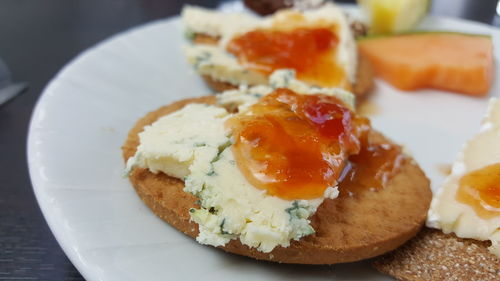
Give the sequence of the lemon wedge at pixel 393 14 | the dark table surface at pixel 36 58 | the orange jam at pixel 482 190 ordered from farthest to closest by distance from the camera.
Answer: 1. the lemon wedge at pixel 393 14
2. the dark table surface at pixel 36 58
3. the orange jam at pixel 482 190

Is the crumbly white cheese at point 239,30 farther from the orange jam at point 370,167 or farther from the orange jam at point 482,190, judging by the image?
the orange jam at point 482,190

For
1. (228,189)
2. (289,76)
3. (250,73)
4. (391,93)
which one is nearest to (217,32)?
(250,73)

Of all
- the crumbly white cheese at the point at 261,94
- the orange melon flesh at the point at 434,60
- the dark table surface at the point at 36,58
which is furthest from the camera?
the orange melon flesh at the point at 434,60

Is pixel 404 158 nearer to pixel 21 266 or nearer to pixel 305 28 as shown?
pixel 305 28

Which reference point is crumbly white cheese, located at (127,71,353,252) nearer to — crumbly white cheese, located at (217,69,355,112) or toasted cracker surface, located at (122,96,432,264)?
toasted cracker surface, located at (122,96,432,264)

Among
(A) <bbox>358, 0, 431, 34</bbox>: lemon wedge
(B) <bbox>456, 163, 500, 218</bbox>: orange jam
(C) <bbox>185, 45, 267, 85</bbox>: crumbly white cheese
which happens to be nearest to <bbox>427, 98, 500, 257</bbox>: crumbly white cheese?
(B) <bbox>456, 163, 500, 218</bbox>: orange jam

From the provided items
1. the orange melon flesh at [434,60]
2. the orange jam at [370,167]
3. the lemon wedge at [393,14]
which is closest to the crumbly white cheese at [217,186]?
the orange jam at [370,167]

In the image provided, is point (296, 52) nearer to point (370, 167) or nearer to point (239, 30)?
point (239, 30)

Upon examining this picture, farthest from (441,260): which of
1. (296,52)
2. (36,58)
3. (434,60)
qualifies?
(36,58)
